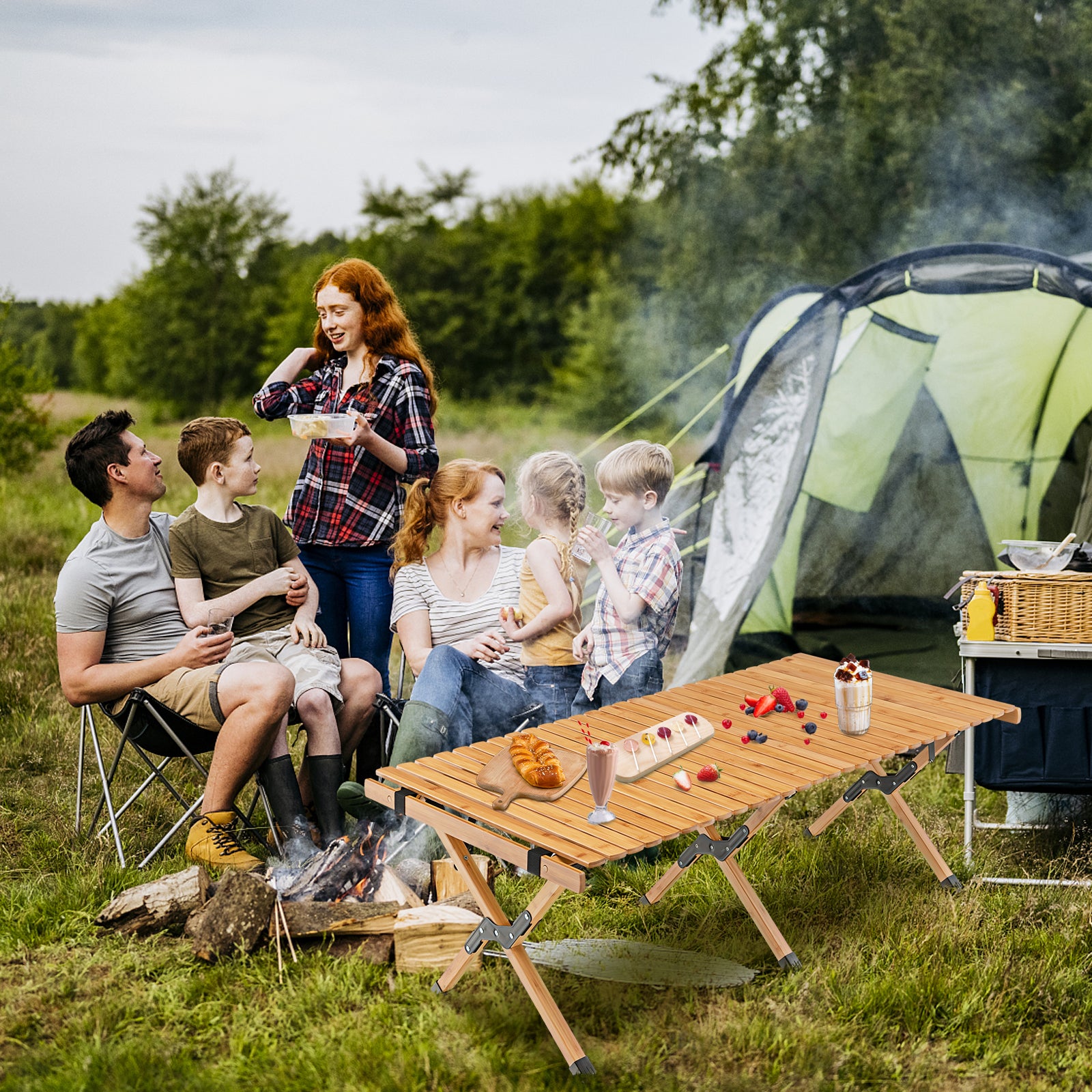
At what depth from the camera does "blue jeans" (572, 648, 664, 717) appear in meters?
2.98

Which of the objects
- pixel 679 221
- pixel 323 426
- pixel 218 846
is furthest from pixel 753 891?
pixel 679 221

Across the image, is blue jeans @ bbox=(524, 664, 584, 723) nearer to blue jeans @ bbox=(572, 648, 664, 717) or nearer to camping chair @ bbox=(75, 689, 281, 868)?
blue jeans @ bbox=(572, 648, 664, 717)

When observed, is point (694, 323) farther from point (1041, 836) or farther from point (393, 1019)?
point (393, 1019)

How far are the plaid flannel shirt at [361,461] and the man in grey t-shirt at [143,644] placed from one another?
428mm

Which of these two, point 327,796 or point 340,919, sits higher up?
point 327,796

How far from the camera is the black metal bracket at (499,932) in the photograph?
2068mm

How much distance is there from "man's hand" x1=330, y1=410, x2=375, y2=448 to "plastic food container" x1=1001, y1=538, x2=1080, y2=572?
1.70m

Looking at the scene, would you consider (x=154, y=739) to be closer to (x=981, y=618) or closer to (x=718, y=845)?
(x=718, y=845)

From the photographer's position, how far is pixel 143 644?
2.93 metres

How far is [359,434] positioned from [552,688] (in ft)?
2.70

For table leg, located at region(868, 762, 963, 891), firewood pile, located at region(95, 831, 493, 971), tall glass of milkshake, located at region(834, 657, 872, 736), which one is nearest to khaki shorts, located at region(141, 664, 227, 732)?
firewood pile, located at region(95, 831, 493, 971)

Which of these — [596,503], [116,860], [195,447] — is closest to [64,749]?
[116,860]

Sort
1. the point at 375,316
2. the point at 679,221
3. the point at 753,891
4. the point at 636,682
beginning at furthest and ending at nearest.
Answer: the point at 679,221
the point at 375,316
the point at 636,682
the point at 753,891

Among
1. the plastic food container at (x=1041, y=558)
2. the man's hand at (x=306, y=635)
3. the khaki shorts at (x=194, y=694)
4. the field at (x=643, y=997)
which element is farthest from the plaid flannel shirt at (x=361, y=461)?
the plastic food container at (x=1041, y=558)
